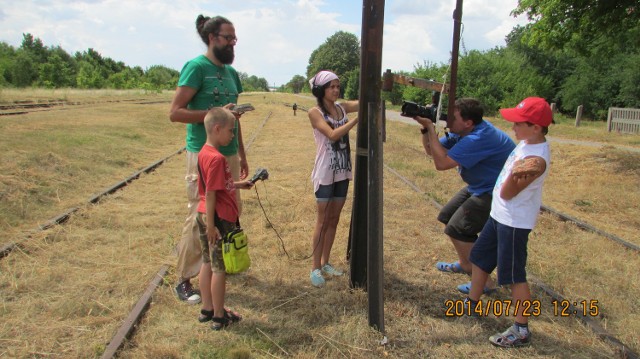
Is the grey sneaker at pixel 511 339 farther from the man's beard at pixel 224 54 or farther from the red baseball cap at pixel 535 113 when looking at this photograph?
the man's beard at pixel 224 54

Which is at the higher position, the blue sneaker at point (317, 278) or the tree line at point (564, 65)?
the tree line at point (564, 65)

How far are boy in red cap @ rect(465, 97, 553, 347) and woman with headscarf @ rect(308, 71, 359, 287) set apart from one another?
1.27 m

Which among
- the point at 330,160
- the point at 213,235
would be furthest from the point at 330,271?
the point at 213,235

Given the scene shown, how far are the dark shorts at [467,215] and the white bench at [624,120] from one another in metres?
19.4

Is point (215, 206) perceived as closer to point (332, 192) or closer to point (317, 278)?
point (332, 192)

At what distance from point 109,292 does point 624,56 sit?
1752 inches

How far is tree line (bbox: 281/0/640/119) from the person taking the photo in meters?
10.8

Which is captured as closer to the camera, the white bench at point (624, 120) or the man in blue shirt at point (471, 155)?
the man in blue shirt at point (471, 155)

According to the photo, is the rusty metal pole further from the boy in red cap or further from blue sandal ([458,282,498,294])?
blue sandal ([458,282,498,294])

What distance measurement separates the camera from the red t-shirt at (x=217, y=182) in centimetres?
305

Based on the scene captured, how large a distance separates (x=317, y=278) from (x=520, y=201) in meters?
1.88

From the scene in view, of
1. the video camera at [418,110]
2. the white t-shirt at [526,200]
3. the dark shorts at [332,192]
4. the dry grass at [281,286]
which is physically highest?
the video camera at [418,110]

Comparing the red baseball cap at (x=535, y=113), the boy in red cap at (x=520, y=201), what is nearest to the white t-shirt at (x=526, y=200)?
the boy in red cap at (x=520, y=201)

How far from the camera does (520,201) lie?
→ 302 cm
